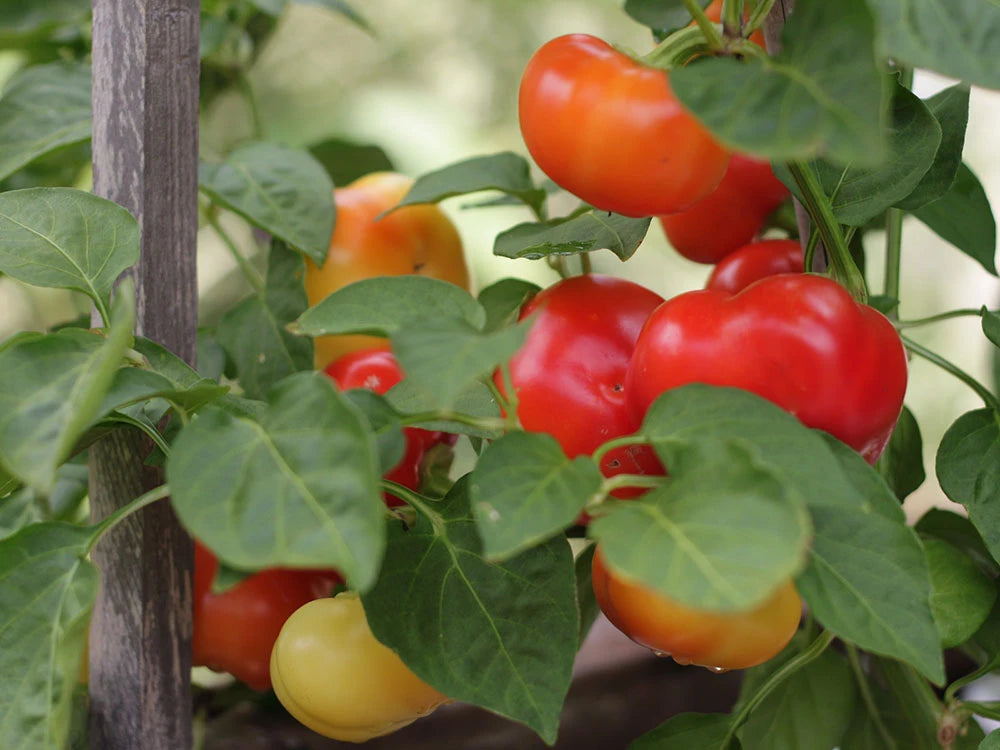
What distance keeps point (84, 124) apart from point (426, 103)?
1.05m

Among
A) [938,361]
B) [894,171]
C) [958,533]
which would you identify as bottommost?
[958,533]

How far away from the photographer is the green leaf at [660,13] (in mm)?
499

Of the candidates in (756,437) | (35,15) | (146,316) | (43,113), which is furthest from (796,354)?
(35,15)

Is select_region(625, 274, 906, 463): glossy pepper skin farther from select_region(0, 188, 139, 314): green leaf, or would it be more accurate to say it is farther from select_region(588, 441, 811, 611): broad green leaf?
select_region(0, 188, 139, 314): green leaf

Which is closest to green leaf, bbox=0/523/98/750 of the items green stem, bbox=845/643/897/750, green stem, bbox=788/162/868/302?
green stem, bbox=788/162/868/302

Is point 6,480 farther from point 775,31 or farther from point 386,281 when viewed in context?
point 775,31

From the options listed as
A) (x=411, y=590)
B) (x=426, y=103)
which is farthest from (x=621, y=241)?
(x=426, y=103)

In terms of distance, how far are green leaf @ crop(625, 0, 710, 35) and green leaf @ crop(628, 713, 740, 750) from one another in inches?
13.6

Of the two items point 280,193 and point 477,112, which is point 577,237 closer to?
point 280,193

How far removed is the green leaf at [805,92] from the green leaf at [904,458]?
27 centimetres

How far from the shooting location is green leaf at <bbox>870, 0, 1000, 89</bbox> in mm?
280

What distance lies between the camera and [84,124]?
54 cm

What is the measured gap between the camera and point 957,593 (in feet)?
1.49

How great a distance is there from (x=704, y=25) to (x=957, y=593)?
290mm
